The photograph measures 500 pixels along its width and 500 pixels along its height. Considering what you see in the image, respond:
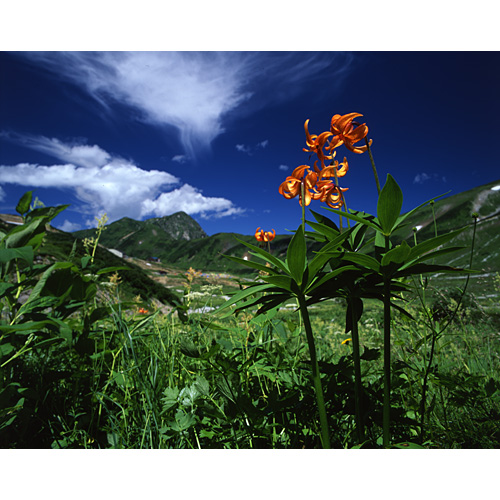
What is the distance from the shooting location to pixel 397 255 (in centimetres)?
80

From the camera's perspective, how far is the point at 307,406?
48.9 inches

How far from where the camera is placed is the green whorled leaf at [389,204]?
84cm

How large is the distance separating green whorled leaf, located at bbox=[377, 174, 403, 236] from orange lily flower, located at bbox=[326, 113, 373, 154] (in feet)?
1.01

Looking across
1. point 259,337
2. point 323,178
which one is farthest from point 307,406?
point 323,178

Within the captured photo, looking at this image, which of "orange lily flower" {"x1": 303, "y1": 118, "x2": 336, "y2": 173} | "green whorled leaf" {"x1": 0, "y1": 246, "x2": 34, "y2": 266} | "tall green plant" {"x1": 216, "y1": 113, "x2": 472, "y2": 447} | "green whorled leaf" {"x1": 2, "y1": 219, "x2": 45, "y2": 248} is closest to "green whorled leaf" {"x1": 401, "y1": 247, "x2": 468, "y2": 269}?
"tall green plant" {"x1": 216, "y1": 113, "x2": 472, "y2": 447}

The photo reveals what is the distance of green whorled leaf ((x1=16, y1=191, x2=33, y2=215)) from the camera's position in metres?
1.47

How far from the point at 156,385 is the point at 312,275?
3.14 ft

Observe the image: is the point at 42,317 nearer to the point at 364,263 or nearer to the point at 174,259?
the point at 364,263

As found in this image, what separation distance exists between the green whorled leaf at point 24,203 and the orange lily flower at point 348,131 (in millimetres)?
1475

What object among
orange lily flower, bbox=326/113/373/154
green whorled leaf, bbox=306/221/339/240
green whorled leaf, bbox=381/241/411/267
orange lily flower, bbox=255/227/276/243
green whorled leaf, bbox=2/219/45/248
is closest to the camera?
green whorled leaf, bbox=381/241/411/267

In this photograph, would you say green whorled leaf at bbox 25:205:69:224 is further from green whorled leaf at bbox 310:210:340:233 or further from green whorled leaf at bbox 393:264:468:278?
green whorled leaf at bbox 393:264:468:278

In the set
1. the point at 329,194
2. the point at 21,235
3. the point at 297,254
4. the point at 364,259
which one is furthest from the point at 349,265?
the point at 21,235

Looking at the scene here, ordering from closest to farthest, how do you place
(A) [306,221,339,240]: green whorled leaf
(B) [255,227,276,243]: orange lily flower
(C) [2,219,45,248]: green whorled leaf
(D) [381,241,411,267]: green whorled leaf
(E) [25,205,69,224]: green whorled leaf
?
(D) [381,241,411,267]: green whorled leaf, (A) [306,221,339,240]: green whorled leaf, (C) [2,219,45,248]: green whorled leaf, (E) [25,205,69,224]: green whorled leaf, (B) [255,227,276,243]: orange lily flower

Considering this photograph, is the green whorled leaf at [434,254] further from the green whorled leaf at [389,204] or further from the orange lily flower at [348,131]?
the orange lily flower at [348,131]
